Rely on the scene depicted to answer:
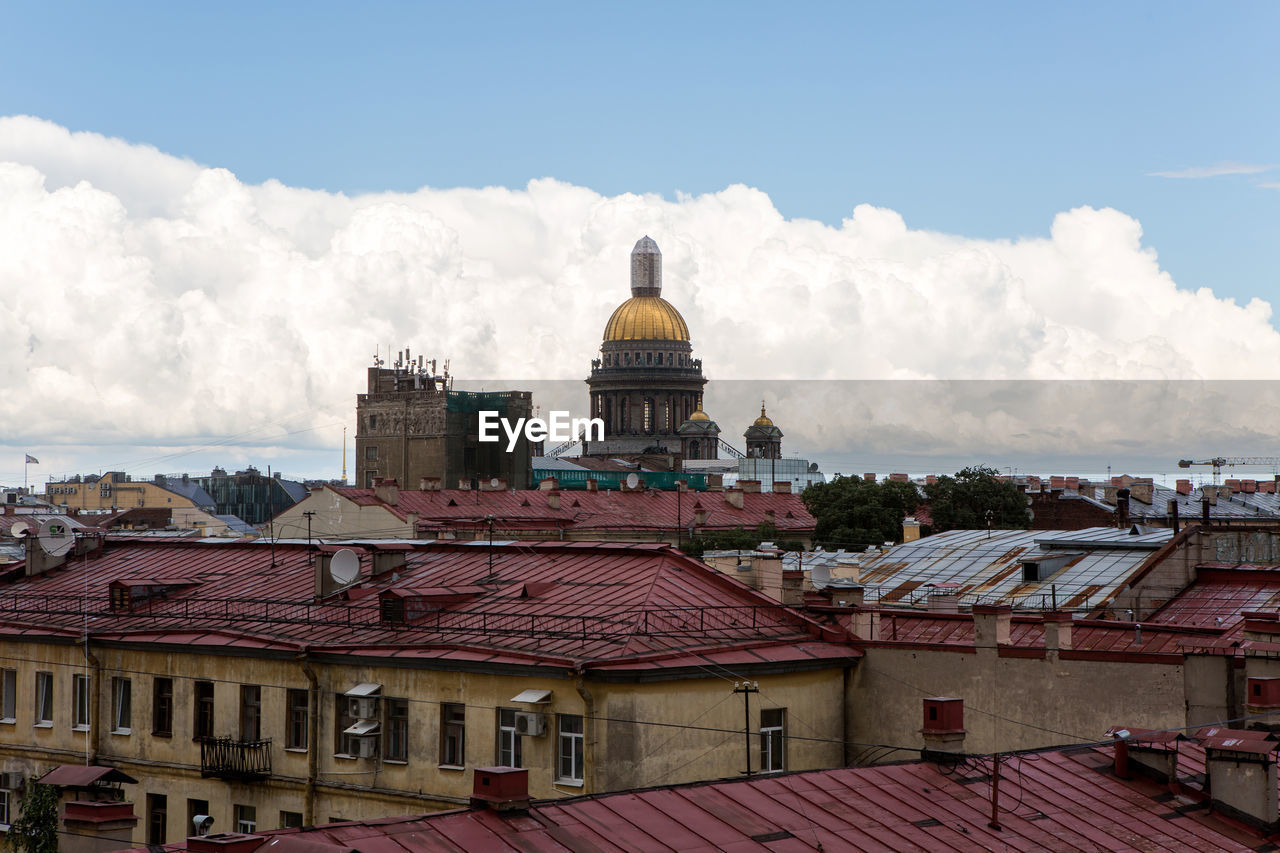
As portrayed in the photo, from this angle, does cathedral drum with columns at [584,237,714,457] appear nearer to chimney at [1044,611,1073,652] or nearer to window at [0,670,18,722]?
window at [0,670,18,722]

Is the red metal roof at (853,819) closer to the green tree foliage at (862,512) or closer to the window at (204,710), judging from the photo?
the window at (204,710)

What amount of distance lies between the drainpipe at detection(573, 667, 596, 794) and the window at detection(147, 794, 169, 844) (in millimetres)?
8432

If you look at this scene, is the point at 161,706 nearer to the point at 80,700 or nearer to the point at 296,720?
the point at 80,700

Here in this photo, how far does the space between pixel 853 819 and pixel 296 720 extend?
11.9 metres

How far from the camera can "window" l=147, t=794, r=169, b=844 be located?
28312mm

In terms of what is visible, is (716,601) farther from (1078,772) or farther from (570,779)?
(1078,772)

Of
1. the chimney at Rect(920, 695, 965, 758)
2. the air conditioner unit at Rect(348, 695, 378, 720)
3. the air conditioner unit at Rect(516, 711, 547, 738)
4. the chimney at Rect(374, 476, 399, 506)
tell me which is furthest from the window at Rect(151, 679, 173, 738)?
the chimney at Rect(374, 476, 399, 506)

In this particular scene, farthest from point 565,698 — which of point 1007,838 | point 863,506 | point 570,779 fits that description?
point 863,506

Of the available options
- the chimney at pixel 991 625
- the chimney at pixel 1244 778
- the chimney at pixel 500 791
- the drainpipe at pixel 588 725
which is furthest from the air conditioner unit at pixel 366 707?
the chimney at pixel 1244 778

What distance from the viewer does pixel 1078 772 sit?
20719mm

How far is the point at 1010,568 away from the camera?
41312 mm

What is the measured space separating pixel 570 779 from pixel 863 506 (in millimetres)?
63980

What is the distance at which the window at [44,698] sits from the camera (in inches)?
1202

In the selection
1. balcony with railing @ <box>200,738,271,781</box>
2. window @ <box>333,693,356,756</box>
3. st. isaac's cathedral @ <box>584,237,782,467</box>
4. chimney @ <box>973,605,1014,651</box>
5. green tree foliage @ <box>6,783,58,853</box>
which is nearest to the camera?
green tree foliage @ <box>6,783,58,853</box>
